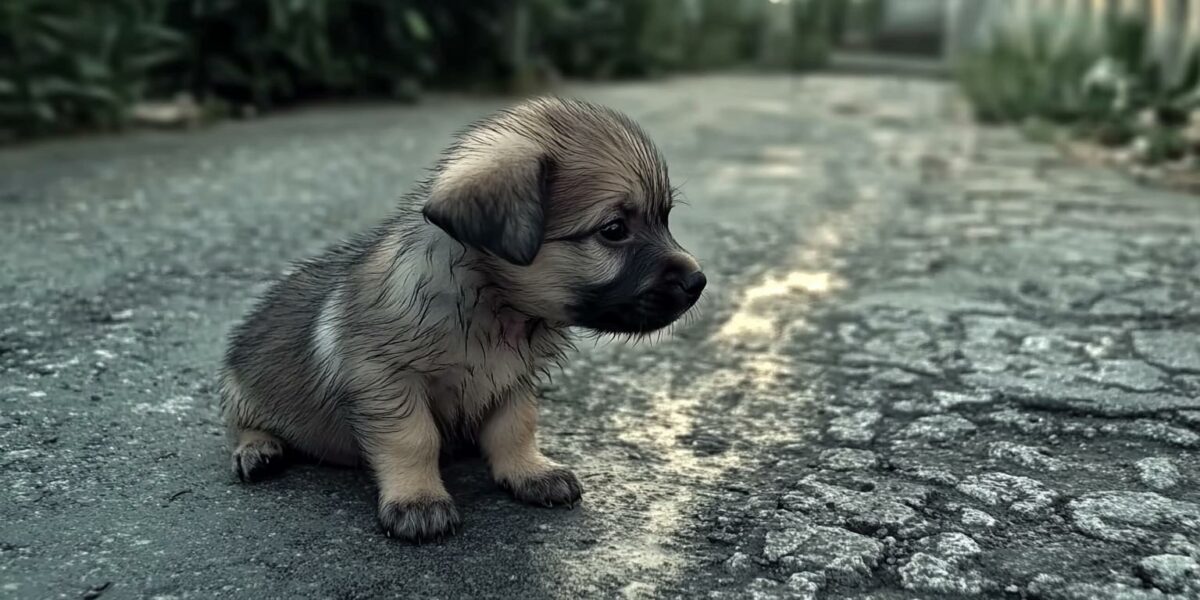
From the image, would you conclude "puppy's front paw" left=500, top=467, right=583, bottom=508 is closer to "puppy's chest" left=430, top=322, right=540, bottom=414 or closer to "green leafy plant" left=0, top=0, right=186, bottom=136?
"puppy's chest" left=430, top=322, right=540, bottom=414

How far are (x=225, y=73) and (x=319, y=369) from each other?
699cm

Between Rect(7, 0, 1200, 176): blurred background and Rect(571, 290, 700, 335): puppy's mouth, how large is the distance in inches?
221

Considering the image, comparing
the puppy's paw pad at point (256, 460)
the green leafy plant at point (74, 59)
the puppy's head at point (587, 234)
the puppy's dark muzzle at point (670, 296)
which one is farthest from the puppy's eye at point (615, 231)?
the green leafy plant at point (74, 59)

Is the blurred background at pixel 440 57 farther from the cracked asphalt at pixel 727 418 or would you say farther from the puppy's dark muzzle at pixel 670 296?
the puppy's dark muzzle at pixel 670 296

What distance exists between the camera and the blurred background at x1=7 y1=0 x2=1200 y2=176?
24.2 ft

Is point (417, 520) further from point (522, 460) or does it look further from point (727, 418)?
point (727, 418)

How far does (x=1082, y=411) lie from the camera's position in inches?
129

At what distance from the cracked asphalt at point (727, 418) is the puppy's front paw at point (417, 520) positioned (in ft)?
0.11

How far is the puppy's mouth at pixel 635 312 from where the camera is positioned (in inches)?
95.1

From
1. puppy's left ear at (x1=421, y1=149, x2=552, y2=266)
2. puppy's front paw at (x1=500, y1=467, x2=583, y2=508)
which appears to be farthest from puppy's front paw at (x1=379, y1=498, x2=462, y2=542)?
puppy's left ear at (x1=421, y1=149, x2=552, y2=266)

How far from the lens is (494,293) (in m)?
2.46

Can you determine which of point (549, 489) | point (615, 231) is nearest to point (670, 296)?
point (615, 231)

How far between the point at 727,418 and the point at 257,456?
48.0 inches

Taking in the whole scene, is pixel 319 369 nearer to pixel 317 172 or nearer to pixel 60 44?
pixel 317 172
